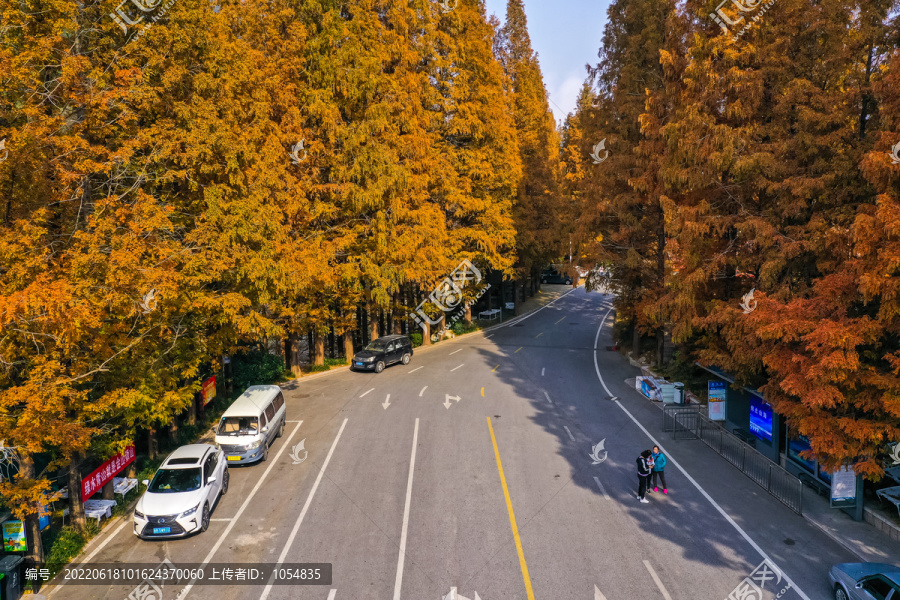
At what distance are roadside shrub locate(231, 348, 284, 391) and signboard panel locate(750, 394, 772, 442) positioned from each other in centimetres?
2059

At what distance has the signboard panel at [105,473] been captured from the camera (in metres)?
13.2

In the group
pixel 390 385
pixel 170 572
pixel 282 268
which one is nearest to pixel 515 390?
pixel 390 385

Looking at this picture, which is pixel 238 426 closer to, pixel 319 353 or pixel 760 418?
pixel 319 353

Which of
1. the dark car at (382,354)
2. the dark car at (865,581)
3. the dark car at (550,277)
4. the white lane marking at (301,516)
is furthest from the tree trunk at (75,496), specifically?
the dark car at (550,277)

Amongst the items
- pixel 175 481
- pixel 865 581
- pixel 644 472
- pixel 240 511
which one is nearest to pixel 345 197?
pixel 175 481

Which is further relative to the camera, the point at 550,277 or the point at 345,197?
the point at 550,277

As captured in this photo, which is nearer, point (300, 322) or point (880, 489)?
point (880, 489)

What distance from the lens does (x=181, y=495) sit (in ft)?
43.1

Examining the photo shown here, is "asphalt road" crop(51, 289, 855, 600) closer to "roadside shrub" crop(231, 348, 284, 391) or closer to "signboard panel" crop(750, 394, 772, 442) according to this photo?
"signboard panel" crop(750, 394, 772, 442)

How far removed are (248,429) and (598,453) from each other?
39.3 ft

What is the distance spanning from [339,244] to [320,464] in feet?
35.5

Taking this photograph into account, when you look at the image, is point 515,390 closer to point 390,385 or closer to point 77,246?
point 390,385

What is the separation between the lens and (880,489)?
1383cm

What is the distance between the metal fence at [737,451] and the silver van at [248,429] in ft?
48.8
